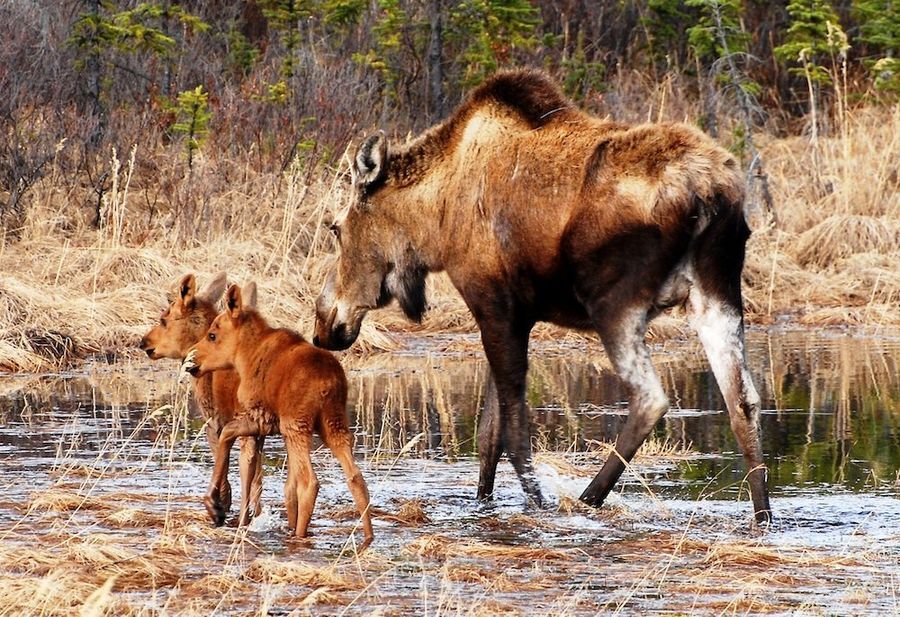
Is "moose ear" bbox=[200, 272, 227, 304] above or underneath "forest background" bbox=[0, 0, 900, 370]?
underneath

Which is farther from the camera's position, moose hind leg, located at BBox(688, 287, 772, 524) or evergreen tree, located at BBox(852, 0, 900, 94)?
evergreen tree, located at BBox(852, 0, 900, 94)

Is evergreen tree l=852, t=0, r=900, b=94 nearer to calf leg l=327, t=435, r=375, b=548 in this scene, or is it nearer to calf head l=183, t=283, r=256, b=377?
calf head l=183, t=283, r=256, b=377

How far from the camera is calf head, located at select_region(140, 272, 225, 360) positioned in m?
8.65

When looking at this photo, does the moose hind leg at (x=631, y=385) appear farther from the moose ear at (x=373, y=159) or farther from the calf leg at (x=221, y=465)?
the moose ear at (x=373, y=159)

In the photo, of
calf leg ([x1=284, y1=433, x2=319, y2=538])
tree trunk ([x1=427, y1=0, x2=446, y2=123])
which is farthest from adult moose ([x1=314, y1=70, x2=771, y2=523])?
tree trunk ([x1=427, y1=0, x2=446, y2=123])

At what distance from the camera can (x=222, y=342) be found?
319 inches

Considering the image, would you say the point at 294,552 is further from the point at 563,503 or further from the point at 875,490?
the point at 875,490

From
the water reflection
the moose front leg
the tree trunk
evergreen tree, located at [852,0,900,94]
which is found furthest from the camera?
the tree trunk

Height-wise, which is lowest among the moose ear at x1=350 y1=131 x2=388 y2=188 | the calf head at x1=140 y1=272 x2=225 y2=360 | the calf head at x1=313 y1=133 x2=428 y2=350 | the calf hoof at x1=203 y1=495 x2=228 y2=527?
the calf hoof at x1=203 y1=495 x2=228 y2=527

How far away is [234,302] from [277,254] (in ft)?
26.6

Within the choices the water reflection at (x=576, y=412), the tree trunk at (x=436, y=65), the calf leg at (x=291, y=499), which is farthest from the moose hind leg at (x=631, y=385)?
the tree trunk at (x=436, y=65)

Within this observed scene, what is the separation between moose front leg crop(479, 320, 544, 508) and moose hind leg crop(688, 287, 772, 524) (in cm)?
100

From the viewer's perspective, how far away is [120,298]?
1490 centimetres

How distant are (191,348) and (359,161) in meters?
1.69
